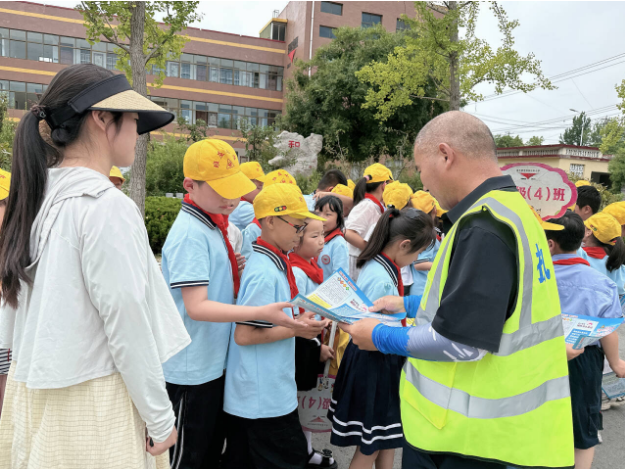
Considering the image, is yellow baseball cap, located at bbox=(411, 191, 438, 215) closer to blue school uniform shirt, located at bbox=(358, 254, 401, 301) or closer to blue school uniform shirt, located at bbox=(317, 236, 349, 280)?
blue school uniform shirt, located at bbox=(317, 236, 349, 280)

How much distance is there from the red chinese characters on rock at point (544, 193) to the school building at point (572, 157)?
29.7 metres

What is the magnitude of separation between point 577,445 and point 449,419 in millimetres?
1796

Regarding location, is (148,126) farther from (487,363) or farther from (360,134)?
(360,134)

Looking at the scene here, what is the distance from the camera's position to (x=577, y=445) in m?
2.68

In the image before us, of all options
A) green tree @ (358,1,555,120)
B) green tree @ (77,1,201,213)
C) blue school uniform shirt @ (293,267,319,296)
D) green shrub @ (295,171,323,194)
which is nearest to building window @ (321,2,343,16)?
green shrub @ (295,171,323,194)

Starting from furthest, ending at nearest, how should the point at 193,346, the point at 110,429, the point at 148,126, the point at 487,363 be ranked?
the point at 193,346 < the point at 148,126 < the point at 487,363 < the point at 110,429

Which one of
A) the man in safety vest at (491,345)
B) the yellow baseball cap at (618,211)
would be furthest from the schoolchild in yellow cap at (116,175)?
the yellow baseball cap at (618,211)

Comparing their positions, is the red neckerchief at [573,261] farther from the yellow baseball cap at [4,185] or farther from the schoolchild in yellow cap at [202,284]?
the yellow baseball cap at [4,185]

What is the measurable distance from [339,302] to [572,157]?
3481 cm

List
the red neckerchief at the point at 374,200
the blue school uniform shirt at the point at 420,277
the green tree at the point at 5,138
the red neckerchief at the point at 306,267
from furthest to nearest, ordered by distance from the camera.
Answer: the green tree at the point at 5,138 → the red neckerchief at the point at 374,200 → the blue school uniform shirt at the point at 420,277 → the red neckerchief at the point at 306,267

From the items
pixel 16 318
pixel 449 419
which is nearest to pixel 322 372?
pixel 449 419

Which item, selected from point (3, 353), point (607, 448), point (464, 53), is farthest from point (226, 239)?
point (464, 53)

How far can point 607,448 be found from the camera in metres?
3.56

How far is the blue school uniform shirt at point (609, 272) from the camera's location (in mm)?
3568
